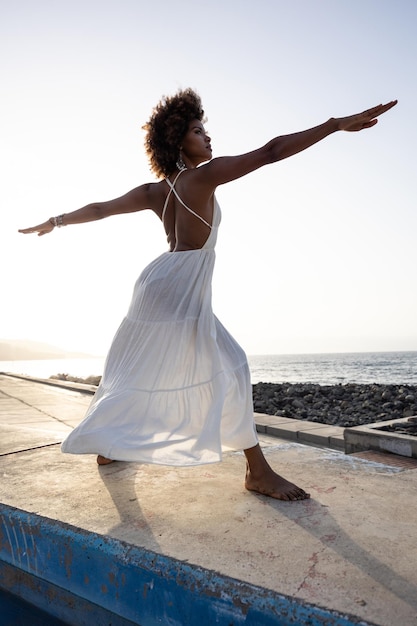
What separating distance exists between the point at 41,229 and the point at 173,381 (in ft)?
4.73

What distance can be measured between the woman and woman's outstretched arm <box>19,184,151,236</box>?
3.5 inches

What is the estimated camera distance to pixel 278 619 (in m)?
1.43

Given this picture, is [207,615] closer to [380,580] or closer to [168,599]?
[168,599]

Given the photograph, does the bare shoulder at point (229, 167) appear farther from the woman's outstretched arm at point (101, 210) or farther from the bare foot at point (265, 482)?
the bare foot at point (265, 482)

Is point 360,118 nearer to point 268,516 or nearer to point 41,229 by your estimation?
point 268,516

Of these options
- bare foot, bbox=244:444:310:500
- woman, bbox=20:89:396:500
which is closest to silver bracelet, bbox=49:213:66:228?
woman, bbox=20:89:396:500

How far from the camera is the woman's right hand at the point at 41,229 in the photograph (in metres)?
3.17

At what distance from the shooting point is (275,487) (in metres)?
2.39

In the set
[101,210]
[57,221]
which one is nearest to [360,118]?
[101,210]

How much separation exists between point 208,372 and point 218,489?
2.02 feet

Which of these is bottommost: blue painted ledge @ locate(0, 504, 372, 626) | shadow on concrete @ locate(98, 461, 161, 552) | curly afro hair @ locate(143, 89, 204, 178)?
blue painted ledge @ locate(0, 504, 372, 626)

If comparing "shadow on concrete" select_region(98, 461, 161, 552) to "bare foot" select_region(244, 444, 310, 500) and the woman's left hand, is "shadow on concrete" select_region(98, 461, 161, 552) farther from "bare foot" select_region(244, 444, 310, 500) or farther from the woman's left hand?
the woman's left hand

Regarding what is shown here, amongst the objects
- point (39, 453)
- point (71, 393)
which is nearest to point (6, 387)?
point (71, 393)

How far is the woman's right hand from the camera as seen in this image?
317 centimetres
